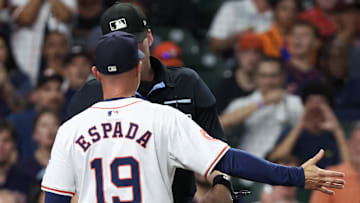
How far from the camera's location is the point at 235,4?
8.05 metres

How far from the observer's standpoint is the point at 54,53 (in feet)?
25.1

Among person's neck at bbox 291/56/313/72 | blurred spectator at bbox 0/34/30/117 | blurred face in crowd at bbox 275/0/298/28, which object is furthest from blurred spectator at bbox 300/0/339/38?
blurred spectator at bbox 0/34/30/117

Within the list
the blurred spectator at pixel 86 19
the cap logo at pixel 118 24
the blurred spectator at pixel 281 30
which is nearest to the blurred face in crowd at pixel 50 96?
the blurred spectator at pixel 86 19

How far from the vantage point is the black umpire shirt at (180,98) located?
12.0 feet

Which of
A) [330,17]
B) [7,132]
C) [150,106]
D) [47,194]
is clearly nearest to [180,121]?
[150,106]

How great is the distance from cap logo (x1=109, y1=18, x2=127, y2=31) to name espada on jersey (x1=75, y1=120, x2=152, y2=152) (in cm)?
72

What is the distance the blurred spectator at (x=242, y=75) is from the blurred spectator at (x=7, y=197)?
2.27 metres

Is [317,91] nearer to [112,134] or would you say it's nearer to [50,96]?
[50,96]

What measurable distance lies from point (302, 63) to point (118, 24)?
4379 mm

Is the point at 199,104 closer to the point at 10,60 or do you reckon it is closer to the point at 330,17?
the point at 10,60

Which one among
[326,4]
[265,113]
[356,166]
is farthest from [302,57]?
[356,166]

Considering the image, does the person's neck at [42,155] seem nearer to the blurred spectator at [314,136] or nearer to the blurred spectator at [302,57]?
the blurred spectator at [314,136]

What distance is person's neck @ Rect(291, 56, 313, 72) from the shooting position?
24.7 ft

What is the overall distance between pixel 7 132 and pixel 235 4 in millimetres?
2995
